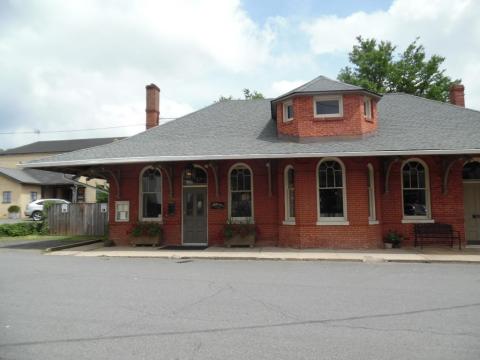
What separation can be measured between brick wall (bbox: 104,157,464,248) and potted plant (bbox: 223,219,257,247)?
52cm

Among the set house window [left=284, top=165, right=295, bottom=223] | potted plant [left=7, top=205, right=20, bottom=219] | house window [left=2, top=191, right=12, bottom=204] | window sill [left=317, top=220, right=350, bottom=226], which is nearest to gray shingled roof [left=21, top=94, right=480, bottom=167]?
house window [left=284, top=165, right=295, bottom=223]

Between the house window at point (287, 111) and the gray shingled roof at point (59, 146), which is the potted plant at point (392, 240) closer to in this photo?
the house window at point (287, 111)

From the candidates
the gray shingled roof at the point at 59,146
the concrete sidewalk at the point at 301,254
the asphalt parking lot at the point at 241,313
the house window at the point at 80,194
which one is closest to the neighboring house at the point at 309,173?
the concrete sidewalk at the point at 301,254

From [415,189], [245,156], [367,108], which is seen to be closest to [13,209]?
[245,156]

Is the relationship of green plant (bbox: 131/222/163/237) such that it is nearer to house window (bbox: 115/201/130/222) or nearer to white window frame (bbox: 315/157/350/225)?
house window (bbox: 115/201/130/222)

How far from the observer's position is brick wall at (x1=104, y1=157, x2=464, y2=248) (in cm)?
1286

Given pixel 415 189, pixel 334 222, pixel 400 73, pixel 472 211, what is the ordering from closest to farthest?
pixel 334 222 < pixel 415 189 < pixel 472 211 < pixel 400 73

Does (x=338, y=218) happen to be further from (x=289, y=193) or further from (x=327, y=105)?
(x=327, y=105)

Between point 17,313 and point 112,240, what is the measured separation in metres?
9.32

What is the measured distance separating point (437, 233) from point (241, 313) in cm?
971

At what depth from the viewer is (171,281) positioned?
8297 mm

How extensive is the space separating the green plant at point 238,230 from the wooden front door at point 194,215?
1.27 m

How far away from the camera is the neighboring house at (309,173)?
1286 cm

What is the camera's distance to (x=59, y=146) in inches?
2239
